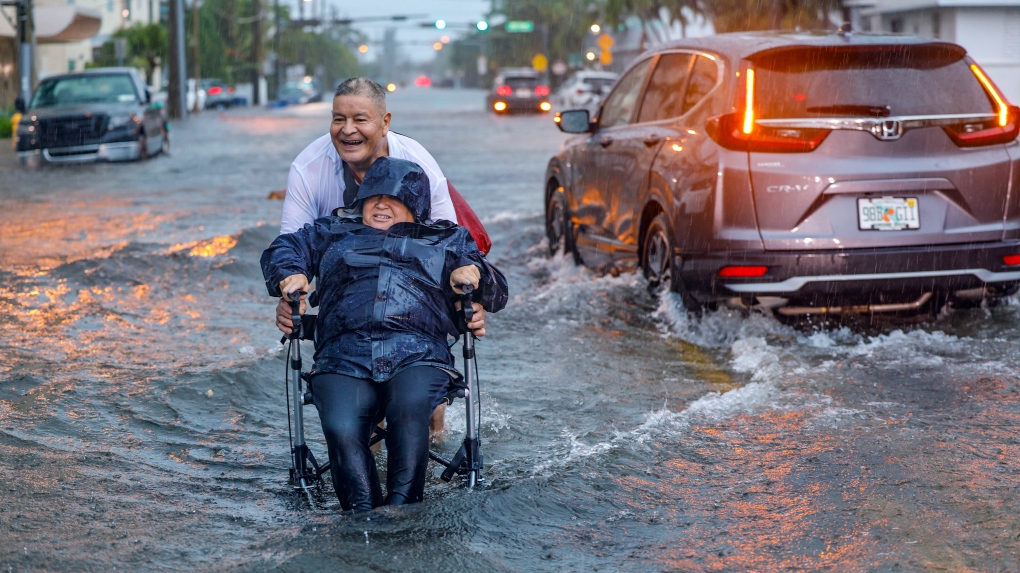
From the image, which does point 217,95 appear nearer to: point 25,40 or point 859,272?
point 25,40

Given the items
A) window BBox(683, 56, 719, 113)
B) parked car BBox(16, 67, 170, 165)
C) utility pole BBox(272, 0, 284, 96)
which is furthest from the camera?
utility pole BBox(272, 0, 284, 96)

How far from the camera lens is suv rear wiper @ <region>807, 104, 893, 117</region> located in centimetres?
698

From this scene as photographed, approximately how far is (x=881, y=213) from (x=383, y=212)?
10.6 feet

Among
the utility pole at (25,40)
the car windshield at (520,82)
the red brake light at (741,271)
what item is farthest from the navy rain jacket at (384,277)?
the car windshield at (520,82)

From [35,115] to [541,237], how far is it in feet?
42.5

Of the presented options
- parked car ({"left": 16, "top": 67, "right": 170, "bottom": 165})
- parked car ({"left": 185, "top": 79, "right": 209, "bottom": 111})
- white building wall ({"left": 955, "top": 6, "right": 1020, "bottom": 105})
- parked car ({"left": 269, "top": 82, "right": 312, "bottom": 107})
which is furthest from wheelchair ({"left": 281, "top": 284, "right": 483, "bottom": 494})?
parked car ({"left": 269, "top": 82, "right": 312, "bottom": 107})

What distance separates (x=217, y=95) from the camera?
211 feet

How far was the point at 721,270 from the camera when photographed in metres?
6.98

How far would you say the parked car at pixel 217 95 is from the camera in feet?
208

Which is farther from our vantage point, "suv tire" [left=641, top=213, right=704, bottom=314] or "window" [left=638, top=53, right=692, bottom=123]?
"window" [left=638, top=53, right=692, bottom=123]

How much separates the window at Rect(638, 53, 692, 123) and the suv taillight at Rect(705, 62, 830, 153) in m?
0.82

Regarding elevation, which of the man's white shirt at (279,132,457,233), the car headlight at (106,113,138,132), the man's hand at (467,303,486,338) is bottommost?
the man's hand at (467,303,486,338)

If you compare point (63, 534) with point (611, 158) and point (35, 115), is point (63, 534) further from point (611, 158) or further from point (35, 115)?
point (35, 115)

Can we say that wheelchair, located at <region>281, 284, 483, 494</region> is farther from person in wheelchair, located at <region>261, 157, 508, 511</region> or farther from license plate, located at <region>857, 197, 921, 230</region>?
license plate, located at <region>857, 197, 921, 230</region>
